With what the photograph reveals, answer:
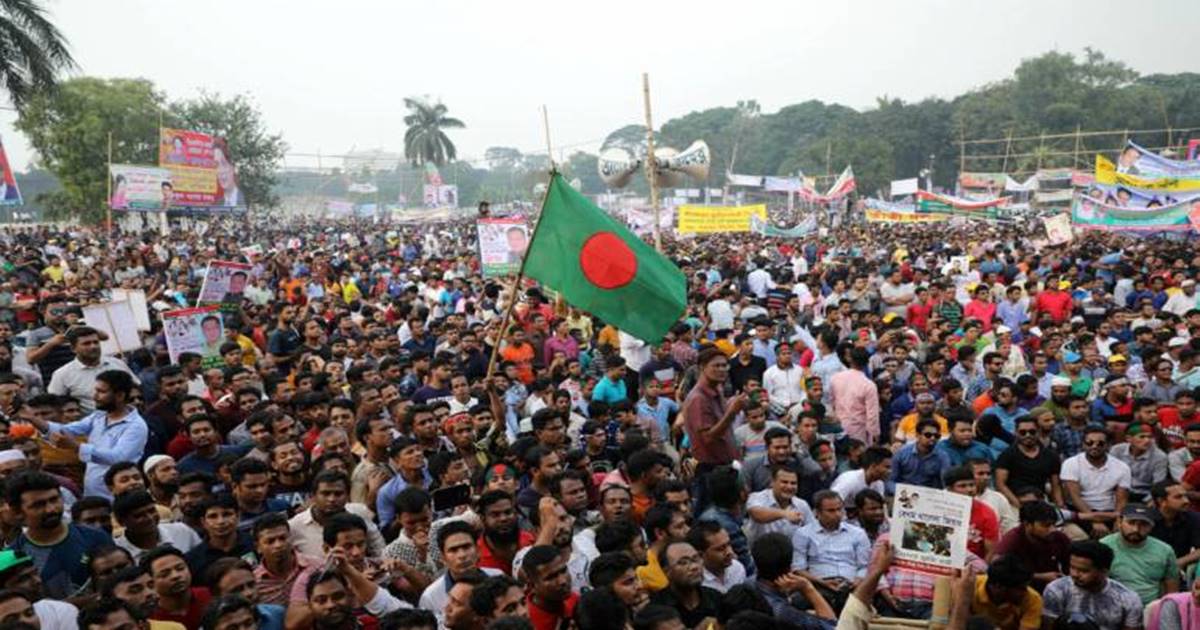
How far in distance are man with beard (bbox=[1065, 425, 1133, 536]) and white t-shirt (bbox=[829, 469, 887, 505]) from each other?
0.89 metres

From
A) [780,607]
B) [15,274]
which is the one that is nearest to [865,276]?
[780,607]

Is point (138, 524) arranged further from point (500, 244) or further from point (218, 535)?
point (500, 244)

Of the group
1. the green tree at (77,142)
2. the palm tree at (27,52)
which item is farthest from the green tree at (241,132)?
the palm tree at (27,52)

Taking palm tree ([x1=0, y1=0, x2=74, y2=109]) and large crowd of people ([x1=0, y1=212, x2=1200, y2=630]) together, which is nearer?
large crowd of people ([x1=0, y1=212, x2=1200, y2=630])

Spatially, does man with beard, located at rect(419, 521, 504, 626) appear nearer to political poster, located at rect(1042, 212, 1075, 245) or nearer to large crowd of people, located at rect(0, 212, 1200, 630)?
large crowd of people, located at rect(0, 212, 1200, 630)

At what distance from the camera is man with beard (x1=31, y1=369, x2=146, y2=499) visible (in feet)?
18.7

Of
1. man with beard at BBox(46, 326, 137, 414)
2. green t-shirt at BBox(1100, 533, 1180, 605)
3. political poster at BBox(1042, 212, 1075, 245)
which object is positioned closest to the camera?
green t-shirt at BBox(1100, 533, 1180, 605)

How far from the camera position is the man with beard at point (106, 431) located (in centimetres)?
570

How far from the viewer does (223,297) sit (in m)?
10.2

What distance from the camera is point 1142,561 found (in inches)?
195

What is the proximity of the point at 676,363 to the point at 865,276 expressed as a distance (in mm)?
4716

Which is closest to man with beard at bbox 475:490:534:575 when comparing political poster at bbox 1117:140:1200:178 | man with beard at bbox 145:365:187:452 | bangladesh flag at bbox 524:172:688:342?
bangladesh flag at bbox 524:172:688:342

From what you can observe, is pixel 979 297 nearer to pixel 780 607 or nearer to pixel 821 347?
pixel 821 347

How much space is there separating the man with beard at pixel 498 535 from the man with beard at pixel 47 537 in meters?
1.73
